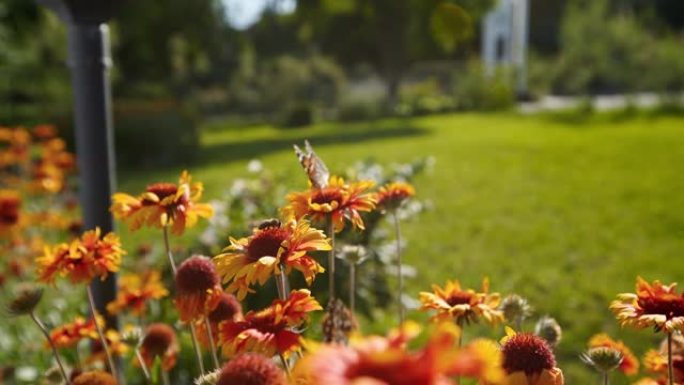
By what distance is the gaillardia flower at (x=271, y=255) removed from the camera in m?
0.86

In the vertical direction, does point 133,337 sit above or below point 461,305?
below

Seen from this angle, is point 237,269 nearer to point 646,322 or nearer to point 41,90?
point 646,322

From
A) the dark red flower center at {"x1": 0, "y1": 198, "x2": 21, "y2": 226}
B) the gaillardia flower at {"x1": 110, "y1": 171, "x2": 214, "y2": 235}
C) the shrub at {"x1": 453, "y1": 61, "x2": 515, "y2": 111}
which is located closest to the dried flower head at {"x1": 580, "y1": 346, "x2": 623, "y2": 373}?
the gaillardia flower at {"x1": 110, "y1": 171, "x2": 214, "y2": 235}

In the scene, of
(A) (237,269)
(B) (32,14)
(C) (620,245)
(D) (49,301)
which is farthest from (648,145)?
(B) (32,14)

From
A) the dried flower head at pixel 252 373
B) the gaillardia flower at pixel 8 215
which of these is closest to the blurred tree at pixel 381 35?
the gaillardia flower at pixel 8 215

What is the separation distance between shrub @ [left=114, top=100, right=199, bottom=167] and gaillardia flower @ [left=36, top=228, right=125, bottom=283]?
932cm

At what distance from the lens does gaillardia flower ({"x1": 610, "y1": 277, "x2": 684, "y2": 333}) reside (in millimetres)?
909

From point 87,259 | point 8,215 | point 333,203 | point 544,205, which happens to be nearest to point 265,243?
point 333,203

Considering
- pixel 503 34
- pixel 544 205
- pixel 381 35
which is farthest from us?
pixel 503 34

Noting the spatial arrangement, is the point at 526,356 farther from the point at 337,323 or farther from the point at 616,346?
the point at 337,323

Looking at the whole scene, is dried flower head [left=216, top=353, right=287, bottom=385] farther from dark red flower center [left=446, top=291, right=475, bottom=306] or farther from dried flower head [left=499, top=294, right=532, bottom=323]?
dried flower head [left=499, top=294, right=532, bottom=323]

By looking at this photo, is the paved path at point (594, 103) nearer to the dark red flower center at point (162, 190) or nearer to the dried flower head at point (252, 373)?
the dark red flower center at point (162, 190)

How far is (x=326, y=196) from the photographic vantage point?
1041 millimetres

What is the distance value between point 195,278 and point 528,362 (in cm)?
50
